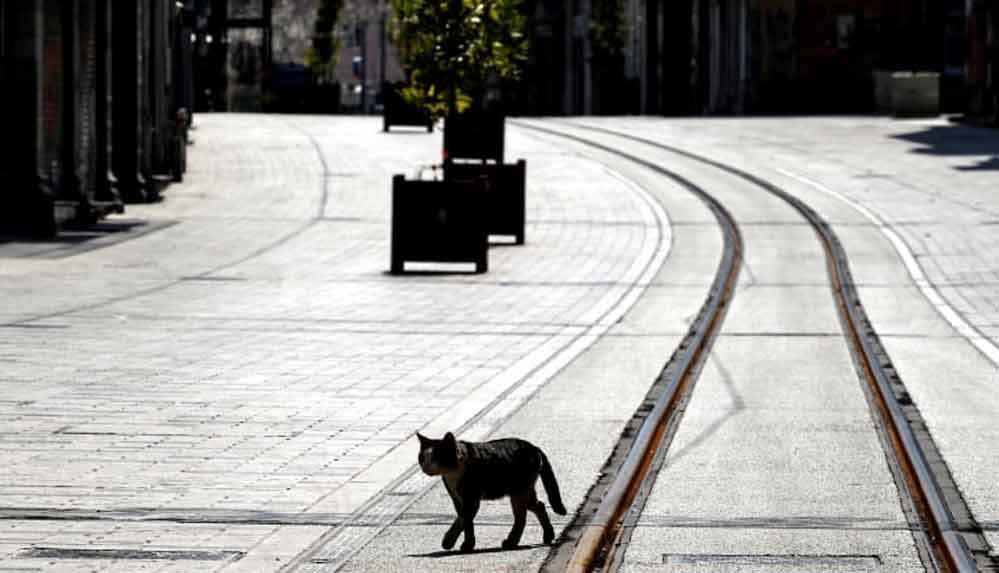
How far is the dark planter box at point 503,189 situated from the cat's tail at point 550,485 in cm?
2003

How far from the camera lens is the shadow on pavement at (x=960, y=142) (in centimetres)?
4241

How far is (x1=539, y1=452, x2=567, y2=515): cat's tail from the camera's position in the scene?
907cm

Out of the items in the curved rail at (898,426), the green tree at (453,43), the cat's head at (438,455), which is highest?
the green tree at (453,43)

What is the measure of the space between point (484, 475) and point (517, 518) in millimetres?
398

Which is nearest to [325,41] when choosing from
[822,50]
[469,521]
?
[822,50]

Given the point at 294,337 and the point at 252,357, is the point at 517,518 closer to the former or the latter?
the point at 252,357

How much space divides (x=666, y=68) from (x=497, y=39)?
40278 millimetres

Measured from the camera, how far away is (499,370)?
53.3ft

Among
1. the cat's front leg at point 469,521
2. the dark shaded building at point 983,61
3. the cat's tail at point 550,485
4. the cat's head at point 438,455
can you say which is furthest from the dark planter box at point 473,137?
the dark shaded building at point 983,61

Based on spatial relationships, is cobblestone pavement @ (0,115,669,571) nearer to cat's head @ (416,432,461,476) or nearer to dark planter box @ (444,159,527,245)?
dark planter box @ (444,159,527,245)

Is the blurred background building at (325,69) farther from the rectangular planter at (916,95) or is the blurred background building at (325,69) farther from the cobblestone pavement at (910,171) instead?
the cobblestone pavement at (910,171)

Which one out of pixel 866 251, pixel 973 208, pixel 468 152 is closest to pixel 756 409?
pixel 866 251

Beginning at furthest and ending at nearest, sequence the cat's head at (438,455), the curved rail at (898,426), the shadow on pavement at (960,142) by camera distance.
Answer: the shadow on pavement at (960,142), the curved rail at (898,426), the cat's head at (438,455)

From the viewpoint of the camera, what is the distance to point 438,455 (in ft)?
27.3
